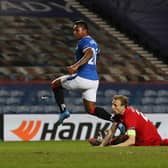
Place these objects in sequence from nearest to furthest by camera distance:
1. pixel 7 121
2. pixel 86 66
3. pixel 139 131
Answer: pixel 139 131, pixel 86 66, pixel 7 121

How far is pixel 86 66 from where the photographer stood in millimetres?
14062


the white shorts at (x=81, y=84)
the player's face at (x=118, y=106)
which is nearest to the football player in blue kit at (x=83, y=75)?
the white shorts at (x=81, y=84)

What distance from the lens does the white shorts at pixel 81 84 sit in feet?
46.4

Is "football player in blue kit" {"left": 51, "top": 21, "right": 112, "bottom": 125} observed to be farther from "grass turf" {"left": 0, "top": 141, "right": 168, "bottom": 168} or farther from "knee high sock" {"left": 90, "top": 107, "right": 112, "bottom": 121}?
"grass turf" {"left": 0, "top": 141, "right": 168, "bottom": 168}

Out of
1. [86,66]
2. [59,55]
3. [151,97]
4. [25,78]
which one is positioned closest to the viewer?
[86,66]

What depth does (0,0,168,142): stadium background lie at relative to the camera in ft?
66.5

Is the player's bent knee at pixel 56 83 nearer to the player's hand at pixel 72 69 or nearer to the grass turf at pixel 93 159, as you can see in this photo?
the player's hand at pixel 72 69

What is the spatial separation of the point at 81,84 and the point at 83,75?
0.18 meters

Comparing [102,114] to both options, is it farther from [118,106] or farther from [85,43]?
[118,106]

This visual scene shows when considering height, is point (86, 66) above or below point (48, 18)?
above

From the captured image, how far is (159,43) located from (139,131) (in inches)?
540

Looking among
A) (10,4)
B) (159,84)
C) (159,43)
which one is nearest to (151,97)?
(159,84)

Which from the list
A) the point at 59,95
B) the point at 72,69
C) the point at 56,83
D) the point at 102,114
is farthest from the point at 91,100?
the point at 72,69

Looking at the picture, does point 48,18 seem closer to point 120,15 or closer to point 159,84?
point 120,15
